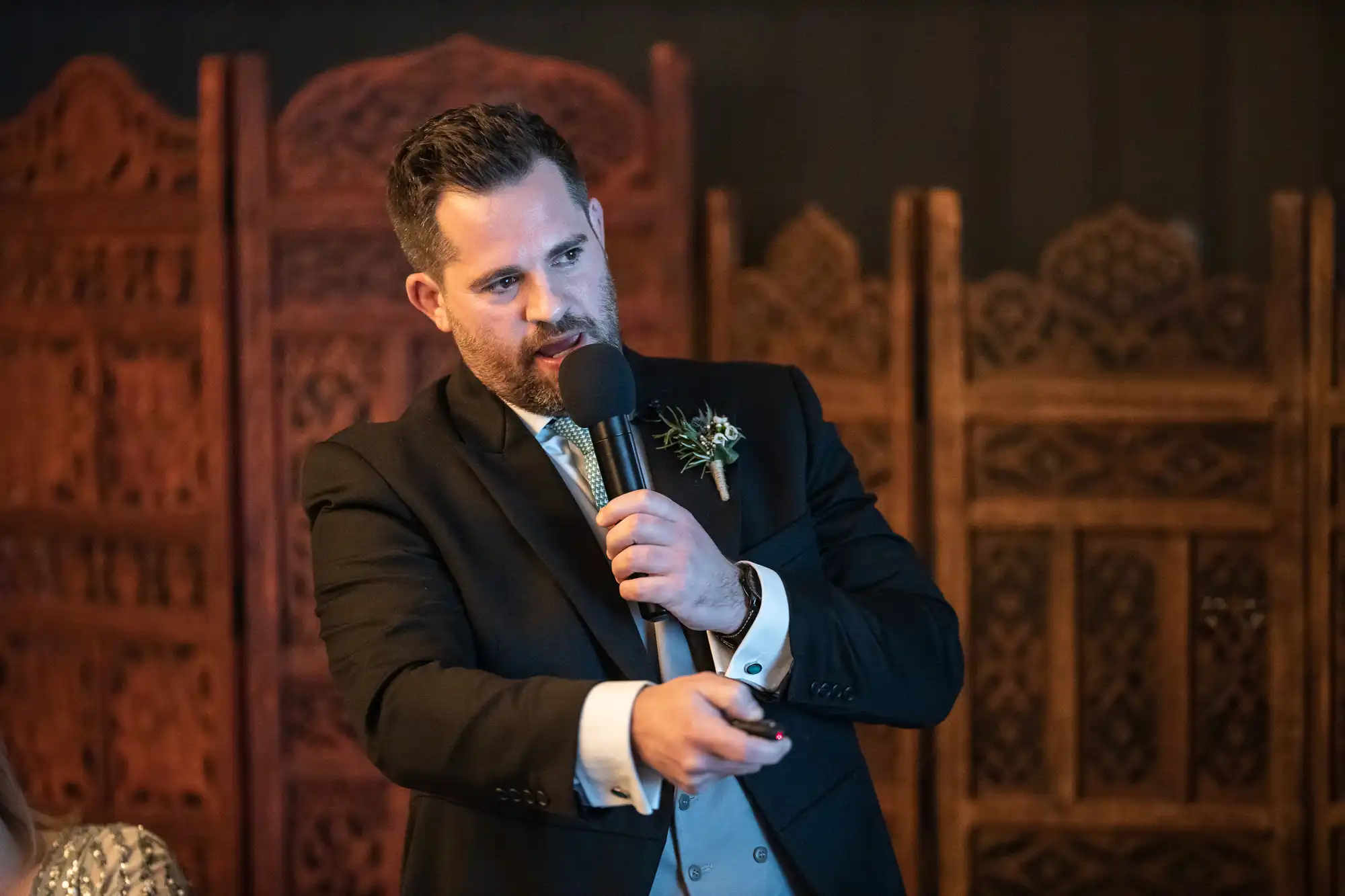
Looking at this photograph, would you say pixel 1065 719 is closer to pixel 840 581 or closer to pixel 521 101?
pixel 840 581

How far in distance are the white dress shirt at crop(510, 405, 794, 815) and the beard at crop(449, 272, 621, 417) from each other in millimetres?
56

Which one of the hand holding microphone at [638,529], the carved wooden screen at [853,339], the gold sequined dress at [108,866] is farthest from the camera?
the carved wooden screen at [853,339]

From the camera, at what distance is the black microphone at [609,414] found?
62.7 inches

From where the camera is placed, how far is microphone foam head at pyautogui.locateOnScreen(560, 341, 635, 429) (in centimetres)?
160

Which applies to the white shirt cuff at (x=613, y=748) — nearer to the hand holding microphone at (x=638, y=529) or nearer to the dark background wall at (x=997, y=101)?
the hand holding microphone at (x=638, y=529)

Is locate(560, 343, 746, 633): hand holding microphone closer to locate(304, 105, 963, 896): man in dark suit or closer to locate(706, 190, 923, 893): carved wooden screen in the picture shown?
locate(304, 105, 963, 896): man in dark suit

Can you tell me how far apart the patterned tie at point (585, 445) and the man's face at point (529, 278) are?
9cm

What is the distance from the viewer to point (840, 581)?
1.97 meters

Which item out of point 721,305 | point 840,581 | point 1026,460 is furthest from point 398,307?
point 840,581

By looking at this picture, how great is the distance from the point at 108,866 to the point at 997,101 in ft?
10.1

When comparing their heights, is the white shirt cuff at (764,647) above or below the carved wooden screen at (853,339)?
below

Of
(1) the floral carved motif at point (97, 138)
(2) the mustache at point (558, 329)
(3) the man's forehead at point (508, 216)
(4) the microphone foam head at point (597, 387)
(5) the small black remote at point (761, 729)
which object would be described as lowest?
(5) the small black remote at point (761, 729)

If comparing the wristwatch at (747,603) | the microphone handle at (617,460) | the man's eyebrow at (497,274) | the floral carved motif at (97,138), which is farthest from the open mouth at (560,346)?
the floral carved motif at (97,138)

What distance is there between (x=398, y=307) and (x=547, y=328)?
181 cm
